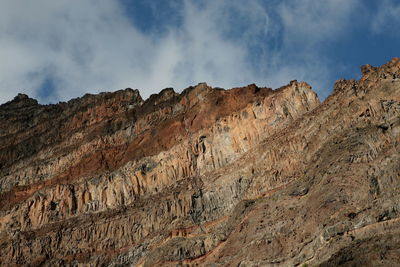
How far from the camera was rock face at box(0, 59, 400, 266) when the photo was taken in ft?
117

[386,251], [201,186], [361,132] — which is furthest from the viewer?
[201,186]

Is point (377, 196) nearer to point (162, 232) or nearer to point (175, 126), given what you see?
point (162, 232)

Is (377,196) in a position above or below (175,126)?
below

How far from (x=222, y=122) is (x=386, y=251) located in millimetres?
28804

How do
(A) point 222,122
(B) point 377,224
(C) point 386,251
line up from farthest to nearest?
1. (A) point 222,122
2. (B) point 377,224
3. (C) point 386,251

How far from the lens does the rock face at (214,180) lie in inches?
1403

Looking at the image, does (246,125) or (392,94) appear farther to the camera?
(246,125)

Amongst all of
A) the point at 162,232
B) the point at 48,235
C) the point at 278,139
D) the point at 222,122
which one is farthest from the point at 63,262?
the point at 278,139

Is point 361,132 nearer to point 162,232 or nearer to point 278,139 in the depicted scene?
point 278,139

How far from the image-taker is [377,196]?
112ft

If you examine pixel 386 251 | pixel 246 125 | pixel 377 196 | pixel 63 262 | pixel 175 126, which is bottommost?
pixel 386 251

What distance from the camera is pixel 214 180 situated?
50.9m

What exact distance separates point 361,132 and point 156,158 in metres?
25.2

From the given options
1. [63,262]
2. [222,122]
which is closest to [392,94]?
[222,122]
